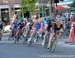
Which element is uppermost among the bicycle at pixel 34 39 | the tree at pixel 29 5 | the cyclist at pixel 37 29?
the cyclist at pixel 37 29

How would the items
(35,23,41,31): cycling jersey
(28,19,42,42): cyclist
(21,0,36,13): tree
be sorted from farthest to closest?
(21,0,36,13): tree < (35,23,41,31): cycling jersey < (28,19,42,42): cyclist

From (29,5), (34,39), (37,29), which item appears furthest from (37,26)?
(29,5)

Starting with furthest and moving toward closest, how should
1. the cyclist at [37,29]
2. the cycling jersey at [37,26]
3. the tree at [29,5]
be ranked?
1. the tree at [29,5]
2. the cycling jersey at [37,26]
3. the cyclist at [37,29]

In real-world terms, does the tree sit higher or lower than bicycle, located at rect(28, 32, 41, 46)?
lower

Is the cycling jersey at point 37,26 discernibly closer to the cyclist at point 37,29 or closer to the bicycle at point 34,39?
the cyclist at point 37,29

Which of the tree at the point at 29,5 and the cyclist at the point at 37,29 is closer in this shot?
the cyclist at the point at 37,29

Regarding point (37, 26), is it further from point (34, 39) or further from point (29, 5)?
point (29, 5)

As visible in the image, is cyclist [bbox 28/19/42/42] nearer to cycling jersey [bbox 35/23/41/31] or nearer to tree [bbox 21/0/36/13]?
cycling jersey [bbox 35/23/41/31]

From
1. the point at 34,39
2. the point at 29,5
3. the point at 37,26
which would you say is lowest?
the point at 29,5

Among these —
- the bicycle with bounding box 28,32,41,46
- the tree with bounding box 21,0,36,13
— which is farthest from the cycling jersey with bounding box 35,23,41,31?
the tree with bounding box 21,0,36,13

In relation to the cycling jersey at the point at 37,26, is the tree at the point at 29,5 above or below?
below

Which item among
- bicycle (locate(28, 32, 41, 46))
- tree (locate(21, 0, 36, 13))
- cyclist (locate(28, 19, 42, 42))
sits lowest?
tree (locate(21, 0, 36, 13))

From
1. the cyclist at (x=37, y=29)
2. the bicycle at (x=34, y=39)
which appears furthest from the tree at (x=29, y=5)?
the cyclist at (x=37, y=29)

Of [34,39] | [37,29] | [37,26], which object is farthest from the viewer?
[34,39]
